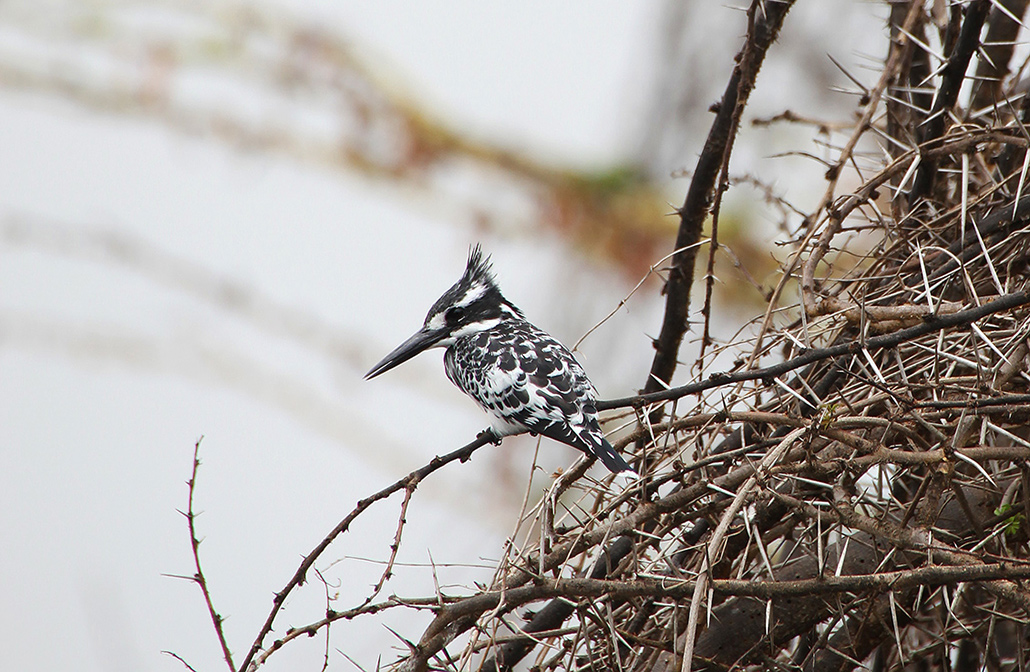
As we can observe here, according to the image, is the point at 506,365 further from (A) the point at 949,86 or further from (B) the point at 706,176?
(A) the point at 949,86

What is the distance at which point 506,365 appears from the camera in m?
A: 2.14

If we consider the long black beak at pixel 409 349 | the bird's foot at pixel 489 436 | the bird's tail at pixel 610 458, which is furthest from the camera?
the long black beak at pixel 409 349

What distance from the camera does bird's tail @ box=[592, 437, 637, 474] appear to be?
5.17 ft

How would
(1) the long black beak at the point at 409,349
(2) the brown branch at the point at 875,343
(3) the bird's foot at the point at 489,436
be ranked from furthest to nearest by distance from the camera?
1. (1) the long black beak at the point at 409,349
2. (3) the bird's foot at the point at 489,436
3. (2) the brown branch at the point at 875,343

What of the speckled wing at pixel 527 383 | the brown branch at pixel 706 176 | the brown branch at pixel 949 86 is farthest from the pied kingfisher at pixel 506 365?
the brown branch at pixel 949 86

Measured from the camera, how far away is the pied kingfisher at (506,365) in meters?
1.89

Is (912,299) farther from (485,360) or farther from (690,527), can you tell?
Answer: (485,360)

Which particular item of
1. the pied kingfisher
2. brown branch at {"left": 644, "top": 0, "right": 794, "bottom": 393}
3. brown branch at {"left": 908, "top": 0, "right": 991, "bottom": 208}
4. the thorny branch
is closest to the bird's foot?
the pied kingfisher

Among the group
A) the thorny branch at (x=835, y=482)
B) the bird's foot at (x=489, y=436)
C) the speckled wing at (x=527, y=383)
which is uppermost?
the speckled wing at (x=527, y=383)

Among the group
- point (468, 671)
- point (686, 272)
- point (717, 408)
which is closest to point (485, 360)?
point (686, 272)

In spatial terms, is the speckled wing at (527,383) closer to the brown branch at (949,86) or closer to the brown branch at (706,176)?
the brown branch at (706,176)

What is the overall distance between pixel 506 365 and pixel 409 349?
34 cm

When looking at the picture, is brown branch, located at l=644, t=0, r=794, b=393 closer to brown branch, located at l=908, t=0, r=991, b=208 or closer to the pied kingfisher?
the pied kingfisher

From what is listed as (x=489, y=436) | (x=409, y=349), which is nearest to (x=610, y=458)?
(x=489, y=436)
